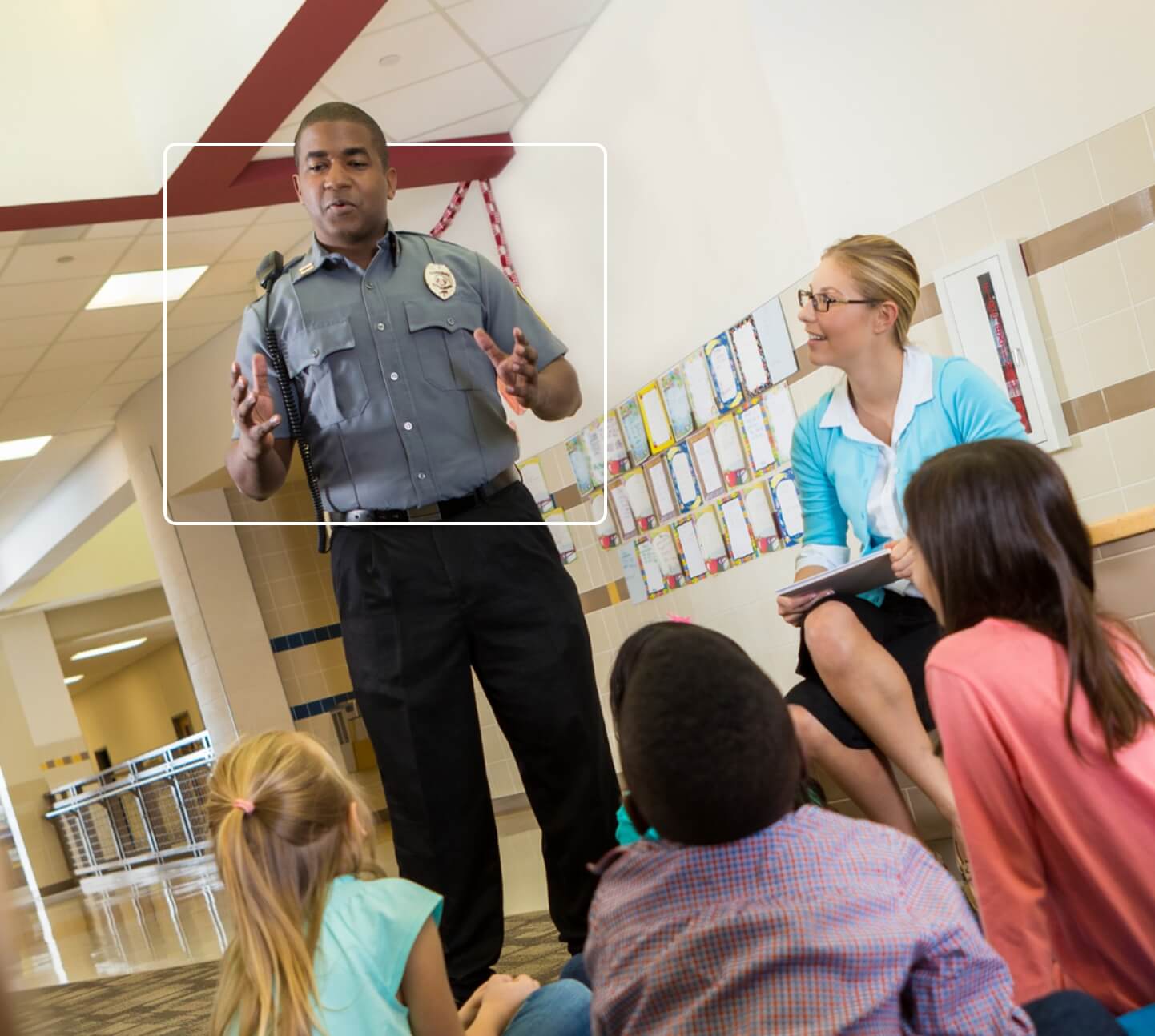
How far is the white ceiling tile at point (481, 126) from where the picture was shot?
2.04m

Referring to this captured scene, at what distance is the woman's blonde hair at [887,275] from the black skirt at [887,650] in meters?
0.49

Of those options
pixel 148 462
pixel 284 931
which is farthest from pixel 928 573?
pixel 148 462

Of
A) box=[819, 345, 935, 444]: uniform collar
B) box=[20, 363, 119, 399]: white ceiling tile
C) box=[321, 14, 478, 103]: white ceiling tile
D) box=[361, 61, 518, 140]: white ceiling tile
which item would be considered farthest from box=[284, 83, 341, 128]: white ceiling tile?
box=[819, 345, 935, 444]: uniform collar

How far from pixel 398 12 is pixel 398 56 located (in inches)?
4.4

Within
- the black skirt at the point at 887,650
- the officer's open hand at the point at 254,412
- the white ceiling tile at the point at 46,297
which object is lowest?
the black skirt at the point at 887,650

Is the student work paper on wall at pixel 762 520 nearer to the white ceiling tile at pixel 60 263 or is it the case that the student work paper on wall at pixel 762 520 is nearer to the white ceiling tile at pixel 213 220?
the white ceiling tile at pixel 213 220

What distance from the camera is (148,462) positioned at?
A: 6.23 ft

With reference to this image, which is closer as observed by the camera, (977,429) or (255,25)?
(977,429)

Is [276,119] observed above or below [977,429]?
above

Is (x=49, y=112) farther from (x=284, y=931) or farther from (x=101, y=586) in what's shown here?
(x=101, y=586)

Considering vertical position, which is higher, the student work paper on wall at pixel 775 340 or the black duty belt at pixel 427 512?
the student work paper on wall at pixel 775 340

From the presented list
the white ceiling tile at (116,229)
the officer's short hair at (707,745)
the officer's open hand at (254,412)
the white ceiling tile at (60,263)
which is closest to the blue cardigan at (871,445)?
the officer's open hand at (254,412)

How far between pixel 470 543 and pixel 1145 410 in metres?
1.58
